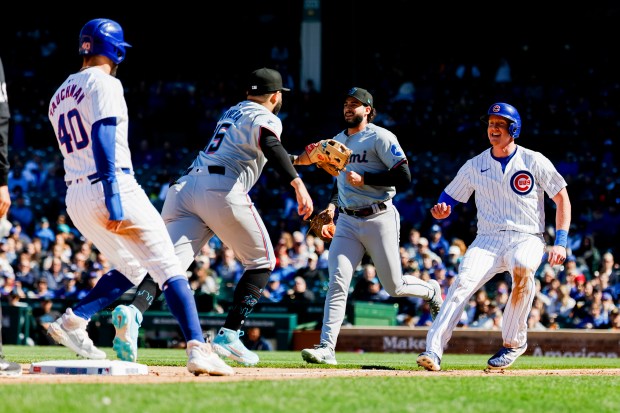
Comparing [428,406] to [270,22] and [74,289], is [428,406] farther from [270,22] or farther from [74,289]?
[270,22]

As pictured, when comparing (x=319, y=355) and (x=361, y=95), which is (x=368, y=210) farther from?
(x=319, y=355)

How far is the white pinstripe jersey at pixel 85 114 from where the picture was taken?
240 inches

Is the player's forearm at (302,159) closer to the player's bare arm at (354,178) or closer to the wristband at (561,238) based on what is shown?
the player's bare arm at (354,178)

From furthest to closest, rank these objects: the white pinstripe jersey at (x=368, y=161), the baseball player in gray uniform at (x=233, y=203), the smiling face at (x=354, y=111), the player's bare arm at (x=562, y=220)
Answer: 1. the smiling face at (x=354, y=111)
2. the white pinstripe jersey at (x=368, y=161)
3. the player's bare arm at (x=562, y=220)
4. the baseball player in gray uniform at (x=233, y=203)

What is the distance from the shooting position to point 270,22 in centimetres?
2769

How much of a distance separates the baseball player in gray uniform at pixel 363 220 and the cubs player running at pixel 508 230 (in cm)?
73

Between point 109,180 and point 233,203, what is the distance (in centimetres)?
142

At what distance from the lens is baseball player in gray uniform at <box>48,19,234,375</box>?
6.06 metres

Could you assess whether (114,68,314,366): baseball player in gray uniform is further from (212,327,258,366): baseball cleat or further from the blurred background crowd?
the blurred background crowd

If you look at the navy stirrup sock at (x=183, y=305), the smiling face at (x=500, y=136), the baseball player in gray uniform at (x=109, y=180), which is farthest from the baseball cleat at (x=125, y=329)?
the smiling face at (x=500, y=136)

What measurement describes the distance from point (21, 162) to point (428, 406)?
1888 centimetres

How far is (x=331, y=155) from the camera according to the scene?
26.6 ft

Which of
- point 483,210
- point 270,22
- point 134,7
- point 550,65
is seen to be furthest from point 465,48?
point 483,210

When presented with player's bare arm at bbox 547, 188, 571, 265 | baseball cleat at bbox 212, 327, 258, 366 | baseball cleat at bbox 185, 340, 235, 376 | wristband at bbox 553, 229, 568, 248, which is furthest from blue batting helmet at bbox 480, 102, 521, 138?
baseball cleat at bbox 185, 340, 235, 376
